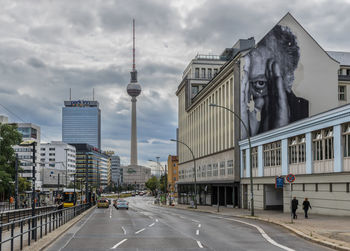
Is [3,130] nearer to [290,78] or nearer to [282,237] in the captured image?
[290,78]

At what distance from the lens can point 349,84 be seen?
6266 centimetres

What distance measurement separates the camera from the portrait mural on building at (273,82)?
176 ft

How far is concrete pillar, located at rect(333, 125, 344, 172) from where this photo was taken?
33062 mm

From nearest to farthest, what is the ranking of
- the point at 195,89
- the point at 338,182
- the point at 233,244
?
the point at 233,244, the point at 338,182, the point at 195,89

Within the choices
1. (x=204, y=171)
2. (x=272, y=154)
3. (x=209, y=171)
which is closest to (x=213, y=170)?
(x=209, y=171)

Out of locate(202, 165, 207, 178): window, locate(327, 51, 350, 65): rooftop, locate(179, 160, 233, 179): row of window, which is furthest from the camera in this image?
locate(202, 165, 207, 178): window

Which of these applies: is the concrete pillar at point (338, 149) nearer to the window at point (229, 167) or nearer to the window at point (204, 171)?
the window at point (229, 167)

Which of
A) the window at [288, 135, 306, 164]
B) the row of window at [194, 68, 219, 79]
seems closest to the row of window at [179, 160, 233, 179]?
the window at [288, 135, 306, 164]

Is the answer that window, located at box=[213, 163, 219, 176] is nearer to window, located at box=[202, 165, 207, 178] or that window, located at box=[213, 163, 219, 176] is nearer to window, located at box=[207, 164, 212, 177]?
window, located at box=[207, 164, 212, 177]

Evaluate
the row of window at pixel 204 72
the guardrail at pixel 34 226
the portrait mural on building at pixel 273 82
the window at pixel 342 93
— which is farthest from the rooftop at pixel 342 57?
the guardrail at pixel 34 226

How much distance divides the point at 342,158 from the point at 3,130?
169 ft

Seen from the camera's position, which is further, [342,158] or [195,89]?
[195,89]

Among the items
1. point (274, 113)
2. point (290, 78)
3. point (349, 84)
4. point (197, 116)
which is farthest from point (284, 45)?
point (197, 116)

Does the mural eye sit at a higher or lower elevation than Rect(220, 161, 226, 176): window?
higher
